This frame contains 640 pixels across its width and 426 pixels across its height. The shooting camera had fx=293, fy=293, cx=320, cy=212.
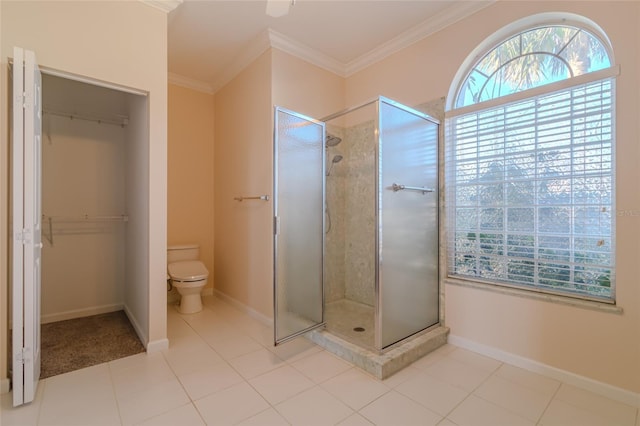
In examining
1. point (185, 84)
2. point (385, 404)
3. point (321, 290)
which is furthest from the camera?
point (185, 84)

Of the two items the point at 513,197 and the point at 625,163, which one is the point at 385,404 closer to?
the point at 513,197

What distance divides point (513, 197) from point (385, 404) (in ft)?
5.62

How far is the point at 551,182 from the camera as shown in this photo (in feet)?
6.67

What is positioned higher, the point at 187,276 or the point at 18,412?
the point at 187,276

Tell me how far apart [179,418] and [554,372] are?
237 cm

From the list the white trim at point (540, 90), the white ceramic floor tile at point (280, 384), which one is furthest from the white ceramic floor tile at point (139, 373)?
the white trim at point (540, 90)

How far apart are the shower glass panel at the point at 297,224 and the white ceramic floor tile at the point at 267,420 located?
0.62m

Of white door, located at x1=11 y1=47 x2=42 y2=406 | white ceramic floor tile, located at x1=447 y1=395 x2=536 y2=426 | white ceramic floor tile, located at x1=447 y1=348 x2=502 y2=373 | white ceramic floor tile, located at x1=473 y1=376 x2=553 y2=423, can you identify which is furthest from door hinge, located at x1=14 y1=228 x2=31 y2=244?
white ceramic floor tile, located at x1=447 y1=348 x2=502 y2=373

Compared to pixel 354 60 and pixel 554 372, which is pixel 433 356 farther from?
pixel 354 60

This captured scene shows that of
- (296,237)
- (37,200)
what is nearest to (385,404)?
(296,237)

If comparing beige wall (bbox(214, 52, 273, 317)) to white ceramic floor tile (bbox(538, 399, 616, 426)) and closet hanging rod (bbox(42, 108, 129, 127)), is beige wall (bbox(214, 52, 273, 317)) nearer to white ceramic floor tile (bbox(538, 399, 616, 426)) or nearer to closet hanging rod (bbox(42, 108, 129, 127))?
closet hanging rod (bbox(42, 108, 129, 127))

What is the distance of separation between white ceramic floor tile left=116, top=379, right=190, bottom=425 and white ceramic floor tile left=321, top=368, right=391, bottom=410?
2.94 ft

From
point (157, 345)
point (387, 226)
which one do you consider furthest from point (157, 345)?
point (387, 226)

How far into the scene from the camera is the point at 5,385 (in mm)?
1794
